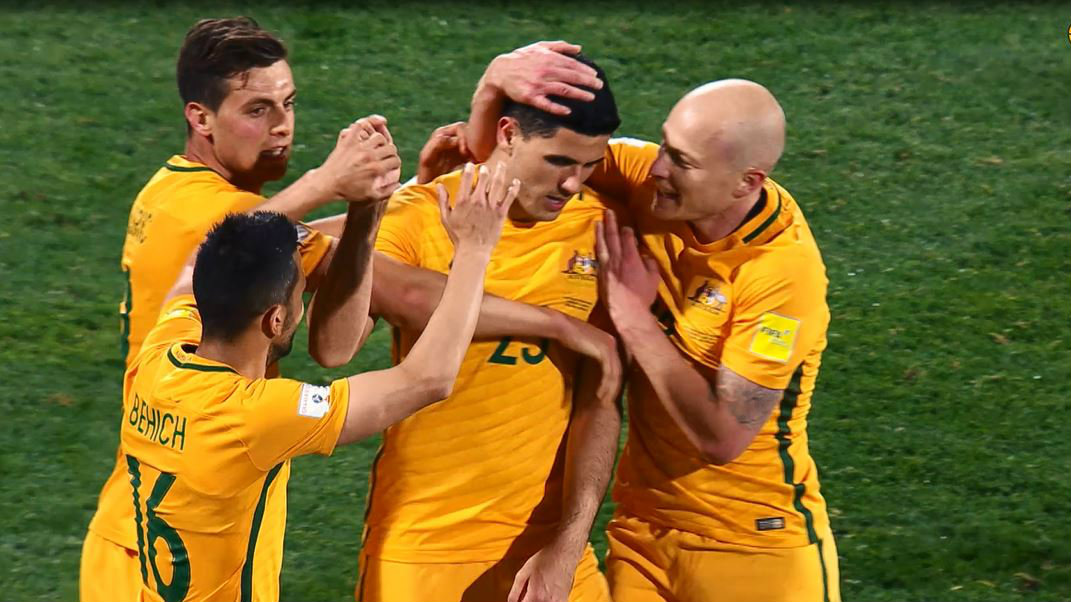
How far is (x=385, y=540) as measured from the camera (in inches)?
165

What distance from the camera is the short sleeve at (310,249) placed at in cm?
417

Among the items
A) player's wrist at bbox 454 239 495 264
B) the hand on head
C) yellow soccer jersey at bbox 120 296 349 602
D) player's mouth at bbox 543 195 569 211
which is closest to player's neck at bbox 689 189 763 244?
player's mouth at bbox 543 195 569 211

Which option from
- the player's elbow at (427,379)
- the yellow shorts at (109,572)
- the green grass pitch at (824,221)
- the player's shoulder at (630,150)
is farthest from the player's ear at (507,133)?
the green grass pitch at (824,221)

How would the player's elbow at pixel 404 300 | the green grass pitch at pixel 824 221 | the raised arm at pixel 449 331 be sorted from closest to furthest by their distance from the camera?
the raised arm at pixel 449 331
the player's elbow at pixel 404 300
the green grass pitch at pixel 824 221

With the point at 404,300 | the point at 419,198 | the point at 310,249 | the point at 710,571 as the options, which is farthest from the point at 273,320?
the point at 710,571

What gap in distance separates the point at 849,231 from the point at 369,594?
5.11 m

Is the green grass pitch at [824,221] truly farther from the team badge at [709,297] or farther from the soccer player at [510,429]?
the team badge at [709,297]

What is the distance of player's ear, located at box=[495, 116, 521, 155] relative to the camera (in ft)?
13.5

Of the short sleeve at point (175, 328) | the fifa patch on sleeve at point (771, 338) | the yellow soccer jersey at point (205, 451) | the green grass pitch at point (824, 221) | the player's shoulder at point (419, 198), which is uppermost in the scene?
the player's shoulder at point (419, 198)

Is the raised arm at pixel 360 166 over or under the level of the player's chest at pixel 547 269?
over

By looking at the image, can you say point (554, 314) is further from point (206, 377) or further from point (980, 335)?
point (980, 335)

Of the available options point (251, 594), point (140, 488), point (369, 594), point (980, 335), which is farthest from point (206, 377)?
point (980, 335)

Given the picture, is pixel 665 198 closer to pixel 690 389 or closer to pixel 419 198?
pixel 690 389

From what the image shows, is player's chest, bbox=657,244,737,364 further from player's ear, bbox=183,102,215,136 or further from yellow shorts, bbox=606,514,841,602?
player's ear, bbox=183,102,215,136
